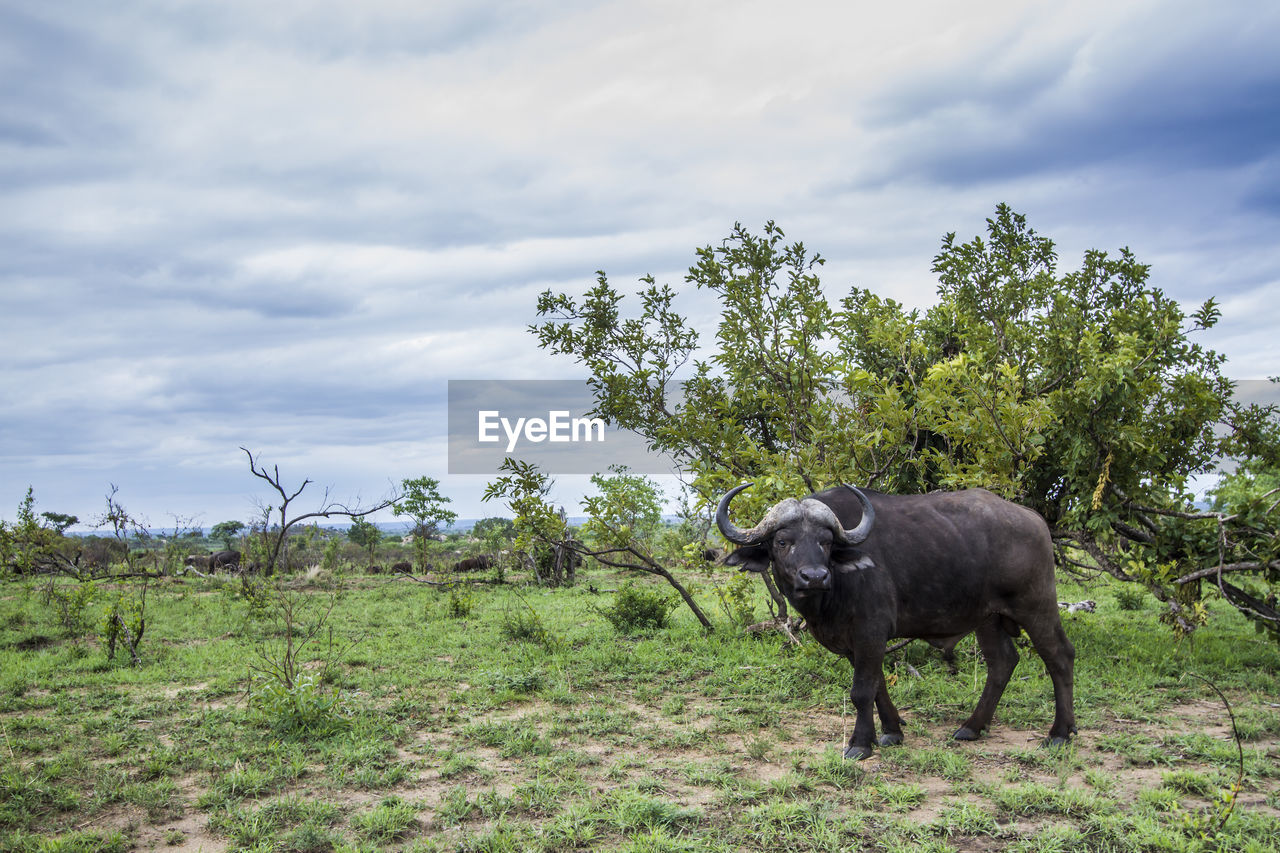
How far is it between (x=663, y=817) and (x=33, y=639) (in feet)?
38.0

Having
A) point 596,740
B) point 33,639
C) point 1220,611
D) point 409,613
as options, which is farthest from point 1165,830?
point 33,639

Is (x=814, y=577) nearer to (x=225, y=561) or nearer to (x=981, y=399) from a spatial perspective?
(x=981, y=399)

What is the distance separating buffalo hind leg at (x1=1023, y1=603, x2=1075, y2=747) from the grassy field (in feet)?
0.63

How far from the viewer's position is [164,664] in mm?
10258

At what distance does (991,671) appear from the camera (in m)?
6.62

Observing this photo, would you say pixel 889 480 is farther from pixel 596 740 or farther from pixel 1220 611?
pixel 1220 611

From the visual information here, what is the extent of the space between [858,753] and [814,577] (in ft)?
4.64

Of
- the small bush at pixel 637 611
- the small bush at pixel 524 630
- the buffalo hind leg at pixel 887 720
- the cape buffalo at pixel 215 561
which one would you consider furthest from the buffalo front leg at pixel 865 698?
the cape buffalo at pixel 215 561

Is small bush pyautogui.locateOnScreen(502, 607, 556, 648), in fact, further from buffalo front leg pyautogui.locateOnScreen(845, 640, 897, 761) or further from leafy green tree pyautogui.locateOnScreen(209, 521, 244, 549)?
leafy green tree pyautogui.locateOnScreen(209, 521, 244, 549)

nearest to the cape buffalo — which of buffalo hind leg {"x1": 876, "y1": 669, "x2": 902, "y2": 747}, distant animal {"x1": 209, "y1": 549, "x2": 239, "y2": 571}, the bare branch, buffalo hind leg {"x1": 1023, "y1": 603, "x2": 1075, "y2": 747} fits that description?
distant animal {"x1": 209, "y1": 549, "x2": 239, "y2": 571}

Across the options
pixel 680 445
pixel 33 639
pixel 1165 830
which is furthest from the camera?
pixel 33 639

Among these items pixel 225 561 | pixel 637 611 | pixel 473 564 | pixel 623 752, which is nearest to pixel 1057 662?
pixel 623 752

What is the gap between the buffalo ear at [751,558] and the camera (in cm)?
636

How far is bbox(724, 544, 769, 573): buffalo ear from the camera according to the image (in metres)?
6.36
